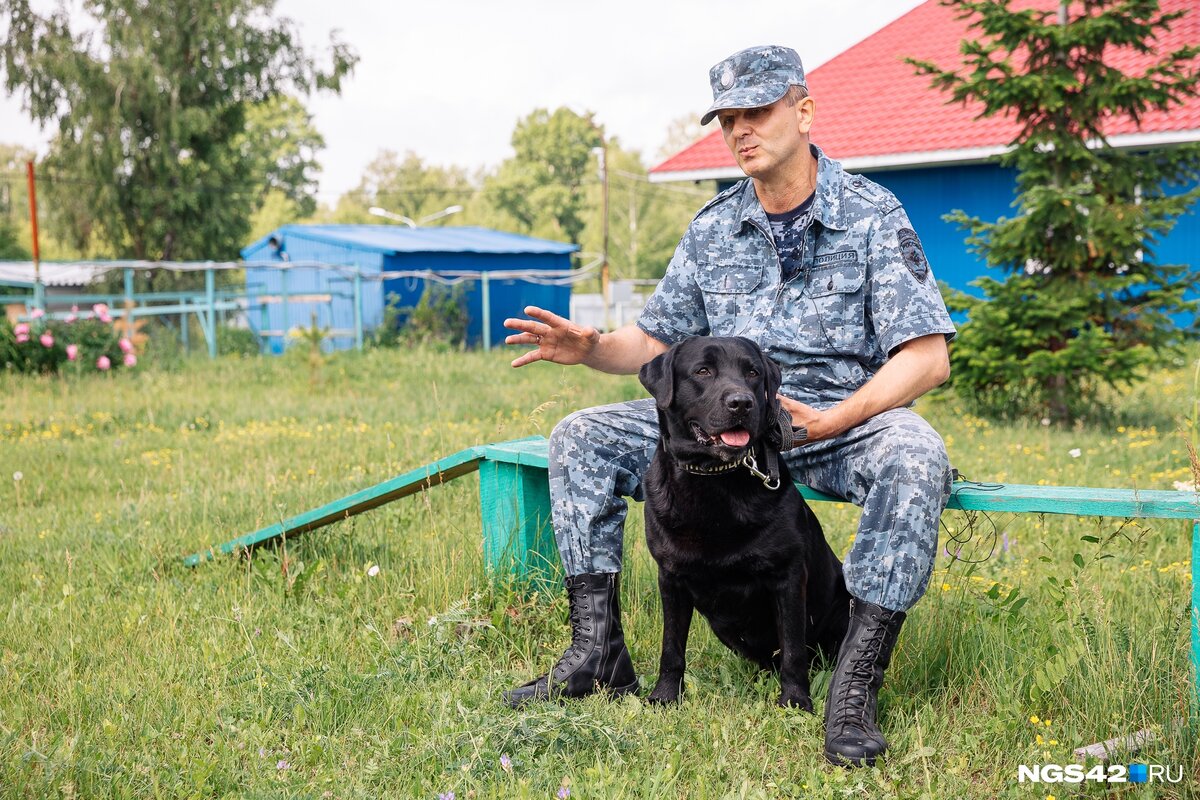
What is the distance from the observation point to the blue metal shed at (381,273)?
72.3 feet

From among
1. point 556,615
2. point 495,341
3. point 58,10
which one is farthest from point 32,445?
point 58,10

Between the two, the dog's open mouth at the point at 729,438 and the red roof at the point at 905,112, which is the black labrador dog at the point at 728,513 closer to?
the dog's open mouth at the point at 729,438

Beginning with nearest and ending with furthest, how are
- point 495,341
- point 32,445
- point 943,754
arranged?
point 943,754 < point 32,445 < point 495,341

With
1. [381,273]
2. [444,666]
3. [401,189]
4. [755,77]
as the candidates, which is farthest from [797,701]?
[401,189]

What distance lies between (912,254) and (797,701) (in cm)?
137

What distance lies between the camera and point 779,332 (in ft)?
11.2

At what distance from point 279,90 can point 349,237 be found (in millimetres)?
5725

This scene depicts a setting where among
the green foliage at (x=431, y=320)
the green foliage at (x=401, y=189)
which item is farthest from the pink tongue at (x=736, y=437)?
the green foliage at (x=401, y=189)

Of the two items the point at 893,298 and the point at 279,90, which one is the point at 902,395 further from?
the point at 279,90

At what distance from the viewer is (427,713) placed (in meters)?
2.96

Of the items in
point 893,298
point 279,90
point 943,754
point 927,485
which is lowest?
point 943,754

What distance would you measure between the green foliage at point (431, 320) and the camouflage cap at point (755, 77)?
52.8ft

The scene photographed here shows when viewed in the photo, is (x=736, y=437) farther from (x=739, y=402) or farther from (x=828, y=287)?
(x=828, y=287)

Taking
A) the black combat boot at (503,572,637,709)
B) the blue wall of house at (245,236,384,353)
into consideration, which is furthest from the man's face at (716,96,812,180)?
the blue wall of house at (245,236,384,353)
